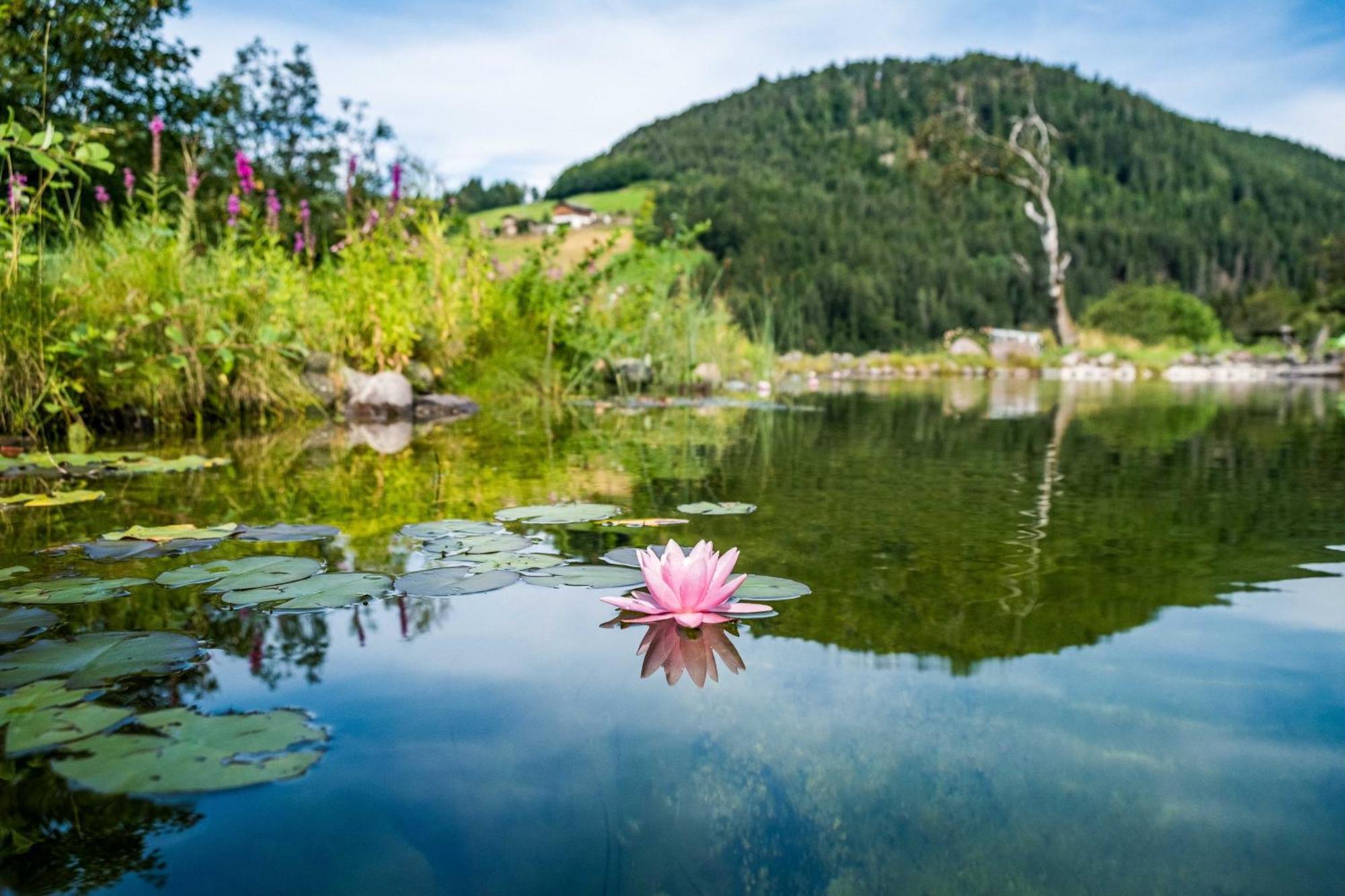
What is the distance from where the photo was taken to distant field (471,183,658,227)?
34463mm

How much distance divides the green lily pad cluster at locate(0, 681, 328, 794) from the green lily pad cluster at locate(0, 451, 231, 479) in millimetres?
1881

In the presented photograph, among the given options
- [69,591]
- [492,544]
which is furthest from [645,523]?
[69,591]

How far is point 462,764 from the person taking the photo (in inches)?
31.3

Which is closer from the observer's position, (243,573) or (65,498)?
(243,573)

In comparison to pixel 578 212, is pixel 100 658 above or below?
below

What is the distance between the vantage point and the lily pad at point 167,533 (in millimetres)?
1694

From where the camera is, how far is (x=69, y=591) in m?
1.33

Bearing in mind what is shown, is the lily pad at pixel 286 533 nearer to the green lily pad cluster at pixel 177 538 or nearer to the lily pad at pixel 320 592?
the green lily pad cluster at pixel 177 538

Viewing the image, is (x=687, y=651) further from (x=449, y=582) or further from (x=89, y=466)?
(x=89, y=466)

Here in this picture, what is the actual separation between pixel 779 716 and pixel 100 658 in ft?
2.66

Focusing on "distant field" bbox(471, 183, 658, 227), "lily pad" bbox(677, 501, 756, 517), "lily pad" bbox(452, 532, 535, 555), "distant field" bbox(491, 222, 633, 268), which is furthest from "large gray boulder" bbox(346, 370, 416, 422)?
"distant field" bbox(471, 183, 658, 227)

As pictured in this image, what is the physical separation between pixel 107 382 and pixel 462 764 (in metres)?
3.51

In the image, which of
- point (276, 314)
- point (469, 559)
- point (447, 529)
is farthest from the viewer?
point (276, 314)

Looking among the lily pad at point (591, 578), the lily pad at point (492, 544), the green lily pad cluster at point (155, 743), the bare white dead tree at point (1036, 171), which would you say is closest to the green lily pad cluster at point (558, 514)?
the lily pad at point (492, 544)
